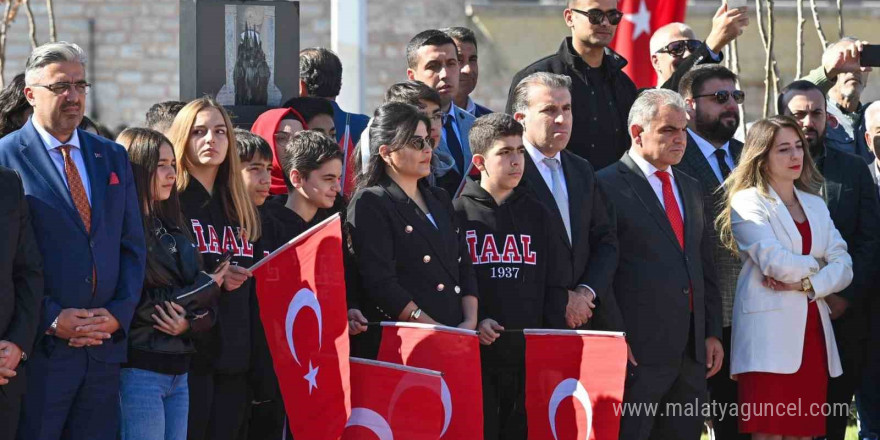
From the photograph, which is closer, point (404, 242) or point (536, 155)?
point (404, 242)

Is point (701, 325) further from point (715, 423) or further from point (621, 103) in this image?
point (621, 103)

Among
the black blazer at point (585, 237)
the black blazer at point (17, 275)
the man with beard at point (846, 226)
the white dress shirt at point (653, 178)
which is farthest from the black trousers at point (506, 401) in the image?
the black blazer at point (17, 275)

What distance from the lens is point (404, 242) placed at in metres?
6.47

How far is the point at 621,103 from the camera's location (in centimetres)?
814

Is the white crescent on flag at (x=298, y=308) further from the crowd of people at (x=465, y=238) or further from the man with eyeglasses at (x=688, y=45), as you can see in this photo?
the man with eyeglasses at (x=688, y=45)

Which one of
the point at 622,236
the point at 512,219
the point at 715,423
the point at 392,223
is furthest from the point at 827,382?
the point at 392,223

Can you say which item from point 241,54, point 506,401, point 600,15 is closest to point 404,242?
point 506,401

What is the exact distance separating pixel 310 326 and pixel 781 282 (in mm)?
2590

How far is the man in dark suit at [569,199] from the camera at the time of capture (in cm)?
688

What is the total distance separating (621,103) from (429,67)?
3.66 ft

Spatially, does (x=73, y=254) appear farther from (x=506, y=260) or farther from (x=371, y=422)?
(x=506, y=260)

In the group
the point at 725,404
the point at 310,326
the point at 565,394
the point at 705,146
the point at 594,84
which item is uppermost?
the point at 594,84

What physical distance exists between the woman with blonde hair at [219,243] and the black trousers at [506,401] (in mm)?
1136

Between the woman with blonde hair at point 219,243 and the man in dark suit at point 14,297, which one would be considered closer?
the man in dark suit at point 14,297
